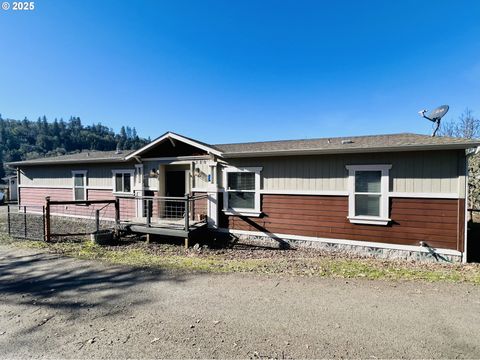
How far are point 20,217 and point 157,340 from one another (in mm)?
15210

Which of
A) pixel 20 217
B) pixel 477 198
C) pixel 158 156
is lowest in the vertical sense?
pixel 20 217

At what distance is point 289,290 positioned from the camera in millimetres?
4523

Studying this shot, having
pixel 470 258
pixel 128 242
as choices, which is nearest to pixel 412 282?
pixel 470 258

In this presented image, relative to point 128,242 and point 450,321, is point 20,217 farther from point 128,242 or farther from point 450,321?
point 450,321

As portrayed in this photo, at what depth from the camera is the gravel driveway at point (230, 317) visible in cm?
292

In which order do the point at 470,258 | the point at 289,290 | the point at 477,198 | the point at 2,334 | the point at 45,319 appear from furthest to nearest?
the point at 477,198
the point at 470,258
the point at 289,290
the point at 45,319
the point at 2,334

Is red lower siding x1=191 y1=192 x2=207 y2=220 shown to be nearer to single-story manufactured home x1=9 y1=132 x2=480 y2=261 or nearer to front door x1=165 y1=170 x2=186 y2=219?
single-story manufactured home x1=9 y1=132 x2=480 y2=261

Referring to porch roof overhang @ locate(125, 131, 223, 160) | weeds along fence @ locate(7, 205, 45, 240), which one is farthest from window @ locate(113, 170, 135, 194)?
weeds along fence @ locate(7, 205, 45, 240)

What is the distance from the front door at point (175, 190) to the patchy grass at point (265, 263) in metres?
1.92

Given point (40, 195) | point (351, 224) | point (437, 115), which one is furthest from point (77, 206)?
point (437, 115)

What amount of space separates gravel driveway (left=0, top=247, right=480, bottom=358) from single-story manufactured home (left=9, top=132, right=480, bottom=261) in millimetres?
2332

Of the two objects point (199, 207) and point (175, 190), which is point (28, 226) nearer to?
point (175, 190)

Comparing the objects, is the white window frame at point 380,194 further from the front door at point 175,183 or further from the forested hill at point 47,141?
the forested hill at point 47,141

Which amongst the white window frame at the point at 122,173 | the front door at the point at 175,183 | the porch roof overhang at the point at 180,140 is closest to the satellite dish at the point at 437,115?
the porch roof overhang at the point at 180,140
